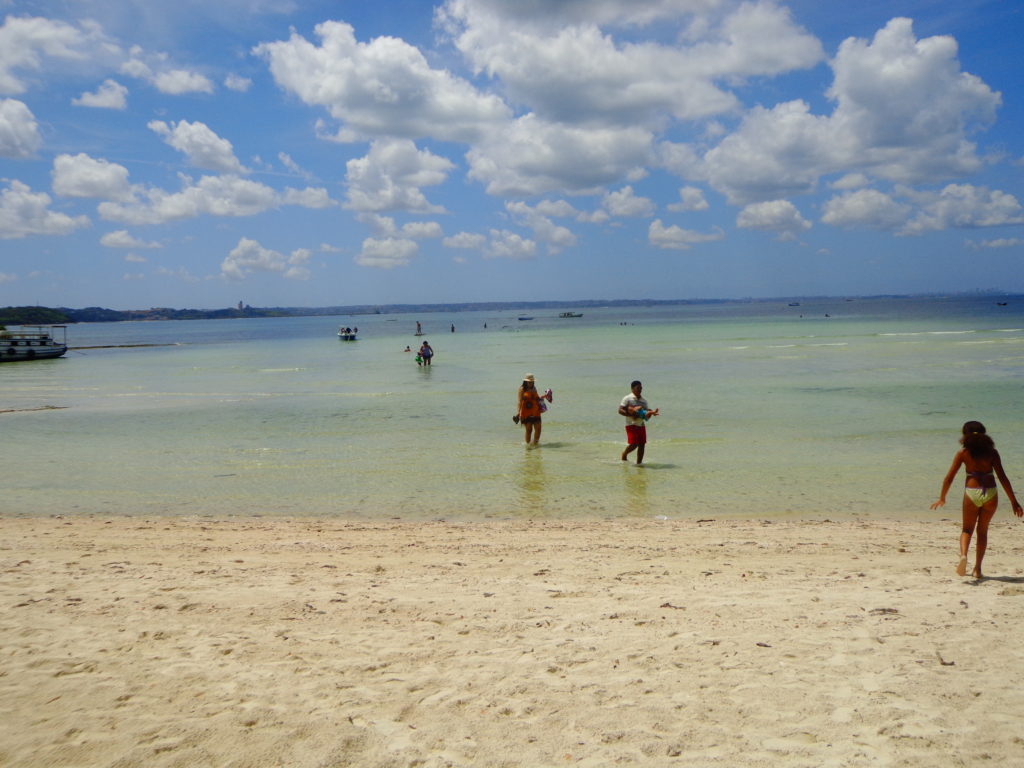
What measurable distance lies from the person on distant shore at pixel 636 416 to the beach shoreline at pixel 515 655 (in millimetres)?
5398

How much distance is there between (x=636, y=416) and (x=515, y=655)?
9114mm

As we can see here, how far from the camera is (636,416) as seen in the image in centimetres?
1438

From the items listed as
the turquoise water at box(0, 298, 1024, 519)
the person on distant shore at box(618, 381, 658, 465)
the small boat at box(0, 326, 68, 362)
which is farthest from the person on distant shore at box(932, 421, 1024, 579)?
the small boat at box(0, 326, 68, 362)

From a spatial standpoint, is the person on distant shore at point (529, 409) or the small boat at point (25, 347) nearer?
the person on distant shore at point (529, 409)

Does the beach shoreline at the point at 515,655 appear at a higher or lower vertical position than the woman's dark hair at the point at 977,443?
lower

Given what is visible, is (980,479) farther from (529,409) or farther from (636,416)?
(529,409)

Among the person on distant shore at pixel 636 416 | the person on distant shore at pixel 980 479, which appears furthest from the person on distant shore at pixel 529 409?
the person on distant shore at pixel 980 479

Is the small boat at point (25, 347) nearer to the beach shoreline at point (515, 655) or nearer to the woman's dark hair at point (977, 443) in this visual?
the beach shoreline at point (515, 655)

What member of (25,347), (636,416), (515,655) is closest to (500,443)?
(636,416)

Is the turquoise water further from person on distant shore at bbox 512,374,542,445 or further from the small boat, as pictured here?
the small boat

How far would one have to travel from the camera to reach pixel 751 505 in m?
11.7

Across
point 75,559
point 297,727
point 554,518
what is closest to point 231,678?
point 297,727

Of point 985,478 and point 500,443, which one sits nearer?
point 985,478

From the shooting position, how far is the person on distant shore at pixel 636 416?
46.7 ft
